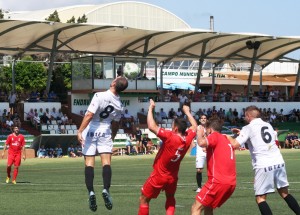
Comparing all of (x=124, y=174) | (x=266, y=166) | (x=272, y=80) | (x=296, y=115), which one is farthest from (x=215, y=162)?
(x=272, y=80)

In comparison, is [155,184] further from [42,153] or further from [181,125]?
[42,153]

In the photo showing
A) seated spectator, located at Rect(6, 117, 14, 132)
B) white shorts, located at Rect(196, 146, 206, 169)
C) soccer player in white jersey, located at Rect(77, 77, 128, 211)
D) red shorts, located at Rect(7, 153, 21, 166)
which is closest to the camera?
soccer player in white jersey, located at Rect(77, 77, 128, 211)

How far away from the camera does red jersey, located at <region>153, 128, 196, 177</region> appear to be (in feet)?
42.5

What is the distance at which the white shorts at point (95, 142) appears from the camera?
14430 millimetres

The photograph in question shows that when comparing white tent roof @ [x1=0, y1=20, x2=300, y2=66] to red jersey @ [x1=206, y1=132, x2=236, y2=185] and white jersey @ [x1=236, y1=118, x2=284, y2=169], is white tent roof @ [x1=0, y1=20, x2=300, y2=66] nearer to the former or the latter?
white jersey @ [x1=236, y1=118, x2=284, y2=169]

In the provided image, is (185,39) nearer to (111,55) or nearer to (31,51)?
(111,55)

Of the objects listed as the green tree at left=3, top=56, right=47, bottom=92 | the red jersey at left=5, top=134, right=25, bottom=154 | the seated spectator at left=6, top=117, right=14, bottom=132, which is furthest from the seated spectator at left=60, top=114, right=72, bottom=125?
the green tree at left=3, top=56, right=47, bottom=92

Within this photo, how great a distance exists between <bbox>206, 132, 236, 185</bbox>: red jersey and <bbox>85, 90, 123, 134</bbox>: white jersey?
2.32 meters

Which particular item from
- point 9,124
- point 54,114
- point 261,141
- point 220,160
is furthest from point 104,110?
point 54,114

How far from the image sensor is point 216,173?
12.5 metres

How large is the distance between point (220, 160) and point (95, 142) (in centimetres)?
282

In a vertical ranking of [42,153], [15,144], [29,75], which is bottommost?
[42,153]

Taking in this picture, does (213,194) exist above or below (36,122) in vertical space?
above

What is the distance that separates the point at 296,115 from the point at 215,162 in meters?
55.0
